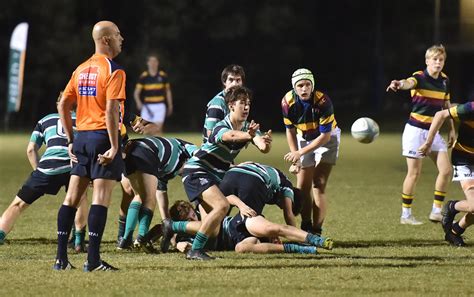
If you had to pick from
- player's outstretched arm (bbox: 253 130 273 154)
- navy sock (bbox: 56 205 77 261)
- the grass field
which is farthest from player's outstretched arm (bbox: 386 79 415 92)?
navy sock (bbox: 56 205 77 261)

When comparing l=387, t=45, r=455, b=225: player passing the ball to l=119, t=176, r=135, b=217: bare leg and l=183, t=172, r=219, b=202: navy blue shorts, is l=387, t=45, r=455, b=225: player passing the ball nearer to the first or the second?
l=119, t=176, r=135, b=217: bare leg

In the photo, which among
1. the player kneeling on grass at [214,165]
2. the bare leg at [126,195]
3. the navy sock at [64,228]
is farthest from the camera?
the bare leg at [126,195]

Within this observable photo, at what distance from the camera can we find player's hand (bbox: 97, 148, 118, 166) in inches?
265

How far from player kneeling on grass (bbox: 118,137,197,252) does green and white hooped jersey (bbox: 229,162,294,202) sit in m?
0.47

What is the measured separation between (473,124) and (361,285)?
2609mm

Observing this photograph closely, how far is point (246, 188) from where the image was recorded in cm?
808

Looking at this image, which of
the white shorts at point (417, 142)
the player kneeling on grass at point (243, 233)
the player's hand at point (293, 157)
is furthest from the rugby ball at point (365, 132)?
the player kneeling on grass at point (243, 233)

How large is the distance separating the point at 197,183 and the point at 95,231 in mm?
980

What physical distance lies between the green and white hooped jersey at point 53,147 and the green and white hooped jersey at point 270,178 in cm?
135

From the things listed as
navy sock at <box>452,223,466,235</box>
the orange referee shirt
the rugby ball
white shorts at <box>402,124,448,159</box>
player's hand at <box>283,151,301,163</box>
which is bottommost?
navy sock at <box>452,223,466,235</box>

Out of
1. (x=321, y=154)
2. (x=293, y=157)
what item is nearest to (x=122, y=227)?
(x=293, y=157)

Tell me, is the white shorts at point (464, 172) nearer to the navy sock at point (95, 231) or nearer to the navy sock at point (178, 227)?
the navy sock at point (178, 227)

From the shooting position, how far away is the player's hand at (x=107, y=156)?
6.72 m

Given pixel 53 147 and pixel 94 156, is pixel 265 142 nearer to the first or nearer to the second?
pixel 94 156
